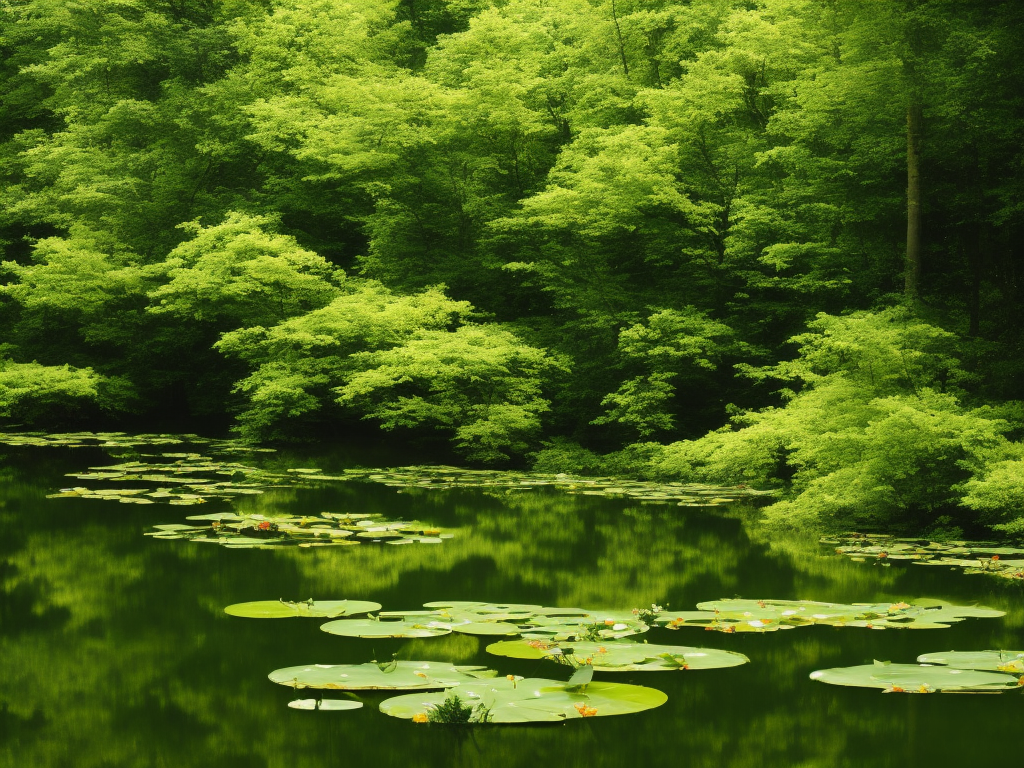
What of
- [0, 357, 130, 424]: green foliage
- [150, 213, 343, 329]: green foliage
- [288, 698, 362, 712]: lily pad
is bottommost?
[288, 698, 362, 712]: lily pad

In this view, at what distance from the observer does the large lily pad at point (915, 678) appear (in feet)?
12.8

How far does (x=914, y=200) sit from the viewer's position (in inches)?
473

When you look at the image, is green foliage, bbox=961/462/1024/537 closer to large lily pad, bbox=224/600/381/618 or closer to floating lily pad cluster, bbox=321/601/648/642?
floating lily pad cluster, bbox=321/601/648/642

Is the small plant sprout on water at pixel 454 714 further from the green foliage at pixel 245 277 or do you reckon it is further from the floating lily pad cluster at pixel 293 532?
the green foliage at pixel 245 277

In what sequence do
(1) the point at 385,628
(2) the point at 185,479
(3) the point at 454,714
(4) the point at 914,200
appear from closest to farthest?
(3) the point at 454,714 → (1) the point at 385,628 → (2) the point at 185,479 → (4) the point at 914,200

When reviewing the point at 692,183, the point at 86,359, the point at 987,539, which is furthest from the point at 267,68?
the point at 987,539

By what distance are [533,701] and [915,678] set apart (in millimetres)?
1604

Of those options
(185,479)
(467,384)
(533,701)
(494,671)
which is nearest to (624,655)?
(494,671)

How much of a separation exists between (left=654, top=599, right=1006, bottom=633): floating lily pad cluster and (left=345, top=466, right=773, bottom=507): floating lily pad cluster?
16.4 feet

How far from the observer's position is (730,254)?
14.8 metres

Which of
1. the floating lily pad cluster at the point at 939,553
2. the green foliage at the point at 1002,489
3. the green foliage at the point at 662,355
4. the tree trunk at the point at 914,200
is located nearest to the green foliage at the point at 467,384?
the green foliage at the point at 662,355

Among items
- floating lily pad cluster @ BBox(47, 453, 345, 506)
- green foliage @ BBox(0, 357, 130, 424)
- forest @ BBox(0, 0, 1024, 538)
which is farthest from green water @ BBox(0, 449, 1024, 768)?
green foliage @ BBox(0, 357, 130, 424)

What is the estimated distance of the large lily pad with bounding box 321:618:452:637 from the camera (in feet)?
15.3

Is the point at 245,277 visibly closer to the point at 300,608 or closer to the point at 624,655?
the point at 300,608
